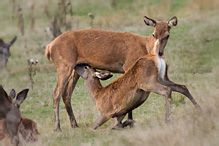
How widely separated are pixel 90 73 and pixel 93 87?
30 centimetres

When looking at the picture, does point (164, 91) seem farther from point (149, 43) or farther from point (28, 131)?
point (28, 131)

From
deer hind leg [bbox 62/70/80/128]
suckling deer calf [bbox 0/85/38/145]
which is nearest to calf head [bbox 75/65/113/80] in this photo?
deer hind leg [bbox 62/70/80/128]

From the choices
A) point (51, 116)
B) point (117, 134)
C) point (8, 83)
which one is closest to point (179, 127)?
point (117, 134)

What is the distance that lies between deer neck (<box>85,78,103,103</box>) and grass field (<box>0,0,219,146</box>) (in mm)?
625

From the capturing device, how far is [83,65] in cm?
1036

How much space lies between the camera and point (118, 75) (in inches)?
589

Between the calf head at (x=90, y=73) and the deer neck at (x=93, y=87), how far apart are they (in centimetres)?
7

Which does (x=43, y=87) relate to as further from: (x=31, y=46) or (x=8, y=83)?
(x=31, y=46)

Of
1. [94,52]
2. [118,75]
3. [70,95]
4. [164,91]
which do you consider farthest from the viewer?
[118,75]

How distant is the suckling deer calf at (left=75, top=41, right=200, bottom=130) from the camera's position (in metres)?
8.70

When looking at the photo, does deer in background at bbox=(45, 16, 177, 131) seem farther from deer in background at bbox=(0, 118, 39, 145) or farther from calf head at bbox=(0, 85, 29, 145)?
calf head at bbox=(0, 85, 29, 145)

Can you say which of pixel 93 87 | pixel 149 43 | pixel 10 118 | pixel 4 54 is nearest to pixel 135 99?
pixel 93 87

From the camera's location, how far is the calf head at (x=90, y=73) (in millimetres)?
9688

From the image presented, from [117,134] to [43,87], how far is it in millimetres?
6729
